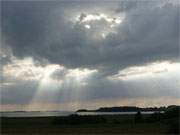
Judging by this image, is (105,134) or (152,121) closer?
(105,134)

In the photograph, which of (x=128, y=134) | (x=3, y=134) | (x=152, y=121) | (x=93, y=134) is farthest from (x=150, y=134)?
(x=152, y=121)

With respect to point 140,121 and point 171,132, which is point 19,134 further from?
point 140,121

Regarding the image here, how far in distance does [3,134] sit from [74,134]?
8054 millimetres

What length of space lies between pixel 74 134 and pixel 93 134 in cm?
221

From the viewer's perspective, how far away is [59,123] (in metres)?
73.3

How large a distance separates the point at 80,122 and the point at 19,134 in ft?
89.8

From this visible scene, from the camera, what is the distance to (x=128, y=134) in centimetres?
4669

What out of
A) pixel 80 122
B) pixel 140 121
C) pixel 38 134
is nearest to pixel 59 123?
pixel 80 122

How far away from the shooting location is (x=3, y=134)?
155ft

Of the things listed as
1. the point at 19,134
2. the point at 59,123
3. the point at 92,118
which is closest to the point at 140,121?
the point at 92,118

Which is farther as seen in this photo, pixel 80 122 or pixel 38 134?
pixel 80 122

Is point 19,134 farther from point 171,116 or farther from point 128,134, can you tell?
point 171,116

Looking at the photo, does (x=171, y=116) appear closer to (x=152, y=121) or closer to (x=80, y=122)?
(x=152, y=121)

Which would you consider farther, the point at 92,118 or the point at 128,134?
the point at 92,118
